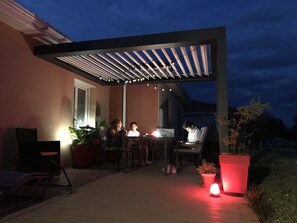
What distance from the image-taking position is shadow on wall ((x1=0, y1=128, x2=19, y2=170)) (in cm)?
529

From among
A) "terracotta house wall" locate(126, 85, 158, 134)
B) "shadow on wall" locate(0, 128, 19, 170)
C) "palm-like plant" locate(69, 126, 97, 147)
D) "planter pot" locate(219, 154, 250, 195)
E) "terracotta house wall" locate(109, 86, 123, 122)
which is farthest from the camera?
"terracotta house wall" locate(109, 86, 123, 122)

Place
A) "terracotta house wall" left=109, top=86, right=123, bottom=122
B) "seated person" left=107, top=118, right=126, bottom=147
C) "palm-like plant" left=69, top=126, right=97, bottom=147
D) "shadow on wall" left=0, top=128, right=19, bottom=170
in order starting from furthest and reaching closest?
1. "terracotta house wall" left=109, top=86, right=123, bottom=122
2. "seated person" left=107, top=118, right=126, bottom=147
3. "palm-like plant" left=69, top=126, right=97, bottom=147
4. "shadow on wall" left=0, top=128, right=19, bottom=170

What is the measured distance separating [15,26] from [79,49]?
1.28 metres

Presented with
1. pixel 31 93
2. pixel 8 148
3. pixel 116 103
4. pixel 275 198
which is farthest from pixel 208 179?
pixel 116 103

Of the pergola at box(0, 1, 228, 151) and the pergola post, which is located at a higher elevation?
the pergola at box(0, 1, 228, 151)

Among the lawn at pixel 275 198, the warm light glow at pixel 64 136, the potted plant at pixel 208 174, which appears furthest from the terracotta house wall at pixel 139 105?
the potted plant at pixel 208 174

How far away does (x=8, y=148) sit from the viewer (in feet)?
17.8

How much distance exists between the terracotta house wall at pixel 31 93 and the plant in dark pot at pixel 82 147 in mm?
275

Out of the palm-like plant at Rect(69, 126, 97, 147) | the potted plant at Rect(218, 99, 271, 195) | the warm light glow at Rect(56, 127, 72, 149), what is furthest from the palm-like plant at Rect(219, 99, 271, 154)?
the warm light glow at Rect(56, 127, 72, 149)

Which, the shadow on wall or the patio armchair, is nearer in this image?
the patio armchair

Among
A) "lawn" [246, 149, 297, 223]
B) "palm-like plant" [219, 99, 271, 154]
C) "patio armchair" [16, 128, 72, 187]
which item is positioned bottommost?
"lawn" [246, 149, 297, 223]

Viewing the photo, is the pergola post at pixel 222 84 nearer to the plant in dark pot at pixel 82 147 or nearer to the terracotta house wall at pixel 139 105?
the plant in dark pot at pixel 82 147

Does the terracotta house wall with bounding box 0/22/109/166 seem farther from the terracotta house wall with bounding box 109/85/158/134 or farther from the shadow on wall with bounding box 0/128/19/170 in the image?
the terracotta house wall with bounding box 109/85/158/134

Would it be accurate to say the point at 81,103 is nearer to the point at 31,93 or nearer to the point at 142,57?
the point at 31,93
